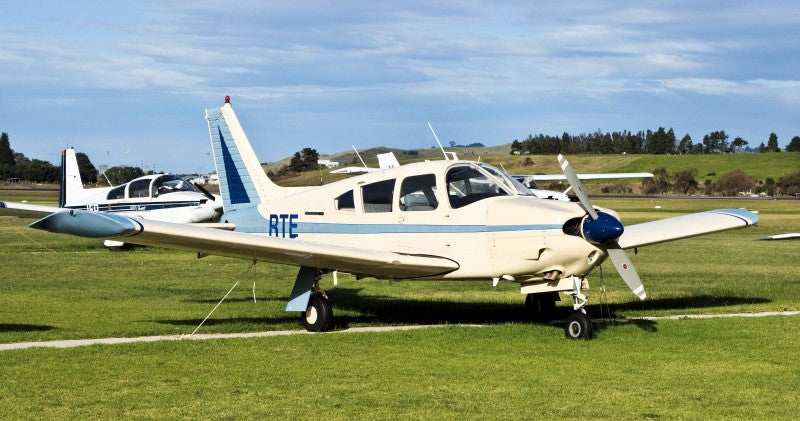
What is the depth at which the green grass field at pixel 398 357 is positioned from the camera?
9.79 meters

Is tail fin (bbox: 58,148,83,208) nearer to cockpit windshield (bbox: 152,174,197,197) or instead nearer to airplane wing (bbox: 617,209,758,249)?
cockpit windshield (bbox: 152,174,197,197)

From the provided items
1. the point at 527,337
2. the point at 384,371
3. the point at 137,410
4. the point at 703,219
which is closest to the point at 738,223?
the point at 703,219

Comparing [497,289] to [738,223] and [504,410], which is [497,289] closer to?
[738,223]

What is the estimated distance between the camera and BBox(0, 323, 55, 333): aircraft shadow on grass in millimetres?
14789

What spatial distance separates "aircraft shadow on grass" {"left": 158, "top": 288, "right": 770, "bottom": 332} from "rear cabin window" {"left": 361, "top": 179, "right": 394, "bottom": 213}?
1.81 m

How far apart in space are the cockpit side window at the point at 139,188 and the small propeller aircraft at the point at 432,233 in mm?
18076

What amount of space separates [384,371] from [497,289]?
10.4 meters

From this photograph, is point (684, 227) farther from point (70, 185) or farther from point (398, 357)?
point (70, 185)

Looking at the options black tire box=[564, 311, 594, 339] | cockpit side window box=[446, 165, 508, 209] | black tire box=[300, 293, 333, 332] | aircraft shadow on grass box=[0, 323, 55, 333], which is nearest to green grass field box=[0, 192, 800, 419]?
aircraft shadow on grass box=[0, 323, 55, 333]

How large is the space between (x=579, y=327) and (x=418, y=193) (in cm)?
287

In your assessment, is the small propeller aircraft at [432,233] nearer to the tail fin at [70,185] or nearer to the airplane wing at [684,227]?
the airplane wing at [684,227]

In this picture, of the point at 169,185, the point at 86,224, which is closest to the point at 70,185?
the point at 169,185

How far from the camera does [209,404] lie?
32.2 feet

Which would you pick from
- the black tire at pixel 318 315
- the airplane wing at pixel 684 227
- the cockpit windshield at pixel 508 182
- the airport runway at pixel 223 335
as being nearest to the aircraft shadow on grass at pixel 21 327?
the airport runway at pixel 223 335
